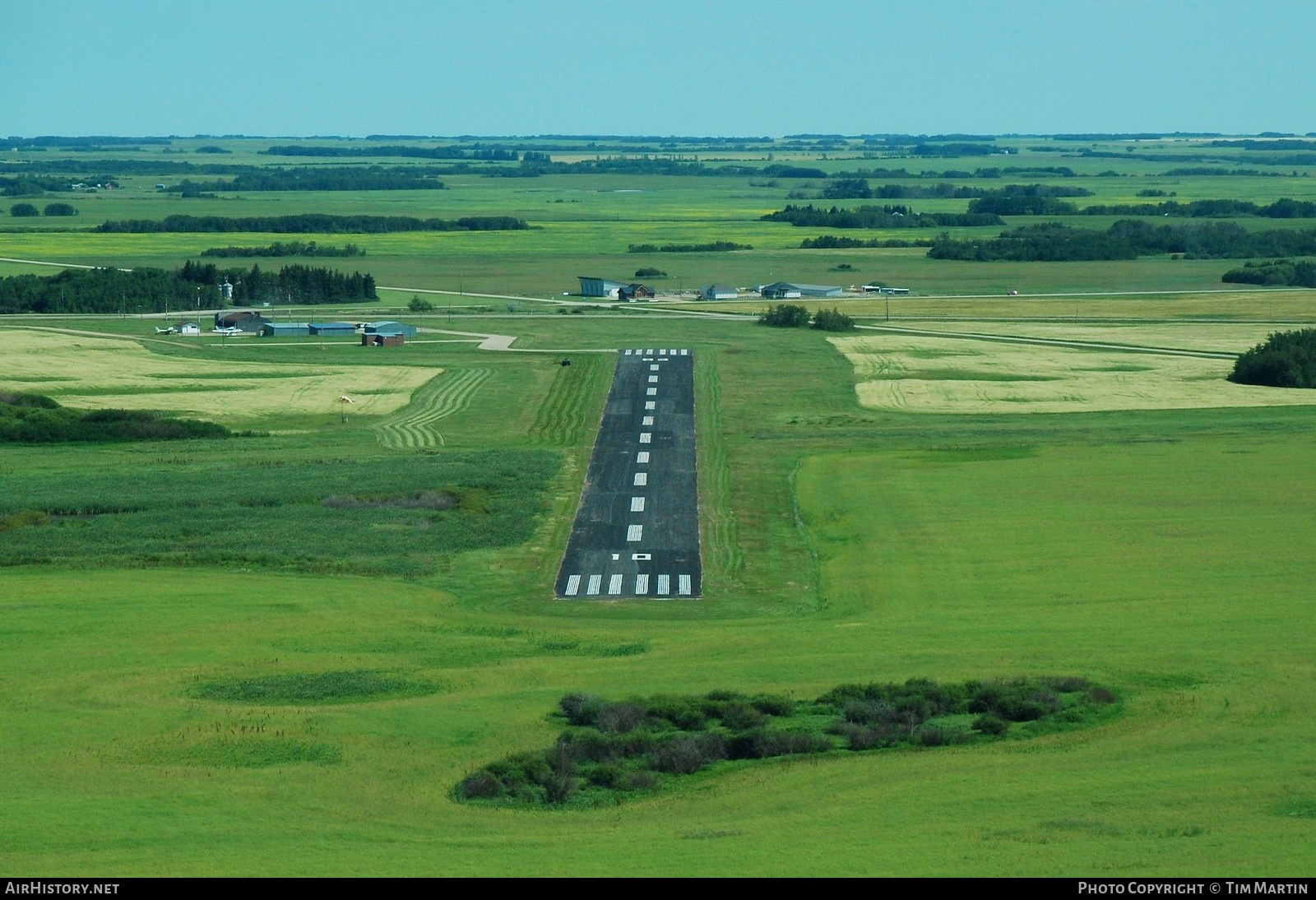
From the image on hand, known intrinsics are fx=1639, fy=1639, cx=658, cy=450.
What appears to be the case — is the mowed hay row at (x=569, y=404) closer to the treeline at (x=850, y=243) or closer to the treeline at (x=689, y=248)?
the treeline at (x=689, y=248)

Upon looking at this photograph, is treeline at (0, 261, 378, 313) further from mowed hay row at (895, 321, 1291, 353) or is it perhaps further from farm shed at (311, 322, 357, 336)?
mowed hay row at (895, 321, 1291, 353)

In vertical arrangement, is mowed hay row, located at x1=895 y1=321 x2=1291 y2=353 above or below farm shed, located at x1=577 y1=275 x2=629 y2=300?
below

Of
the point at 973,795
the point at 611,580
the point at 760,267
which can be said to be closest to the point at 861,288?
the point at 760,267

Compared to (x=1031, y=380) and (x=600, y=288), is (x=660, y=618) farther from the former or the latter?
(x=600, y=288)

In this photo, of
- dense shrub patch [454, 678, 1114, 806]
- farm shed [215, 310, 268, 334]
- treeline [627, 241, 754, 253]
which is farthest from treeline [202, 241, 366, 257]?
dense shrub patch [454, 678, 1114, 806]

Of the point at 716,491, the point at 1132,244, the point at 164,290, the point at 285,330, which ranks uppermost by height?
the point at 1132,244

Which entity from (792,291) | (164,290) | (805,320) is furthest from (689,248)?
(164,290)

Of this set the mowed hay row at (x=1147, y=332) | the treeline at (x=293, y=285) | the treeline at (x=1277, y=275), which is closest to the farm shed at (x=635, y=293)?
the treeline at (x=293, y=285)
